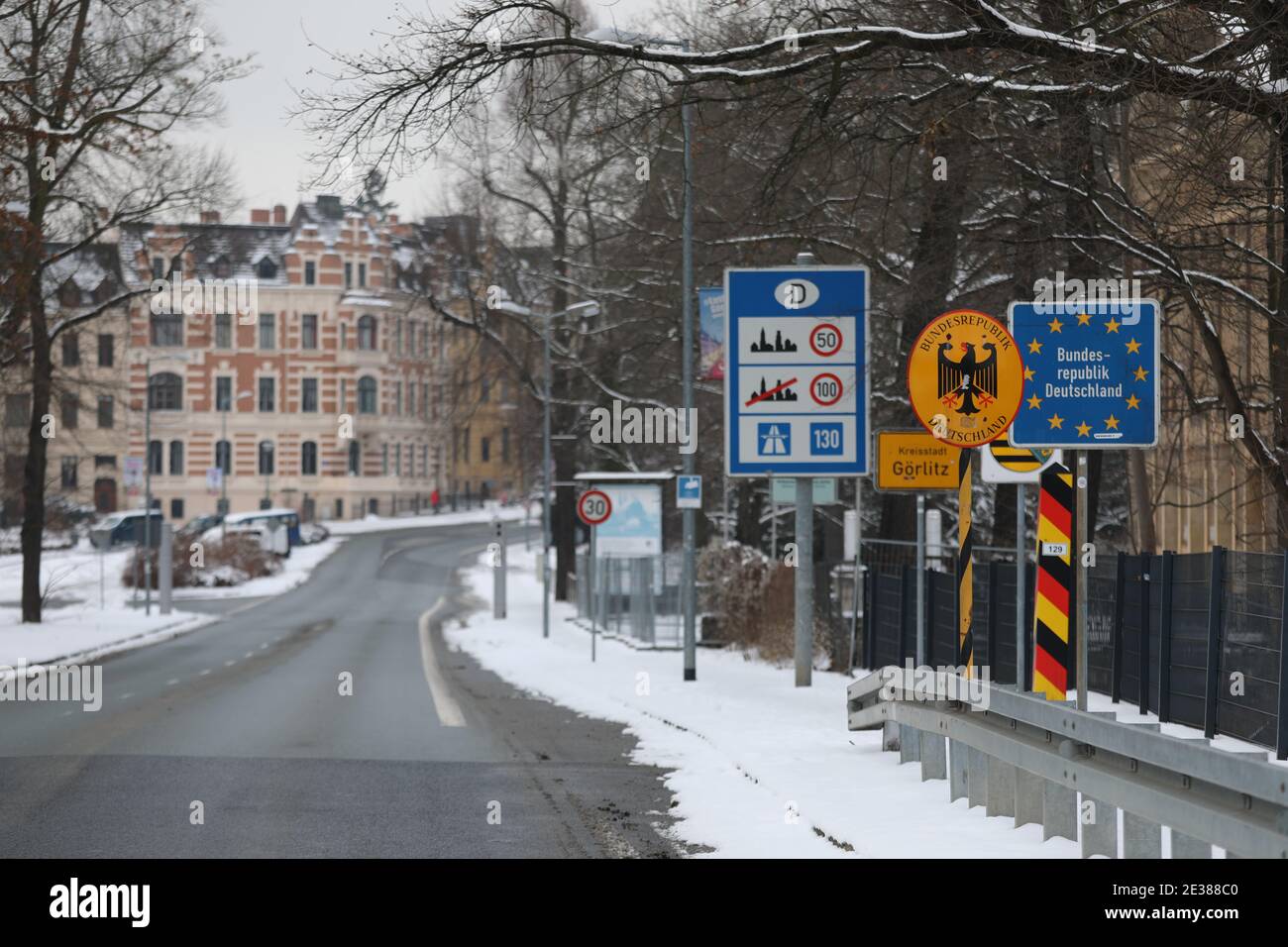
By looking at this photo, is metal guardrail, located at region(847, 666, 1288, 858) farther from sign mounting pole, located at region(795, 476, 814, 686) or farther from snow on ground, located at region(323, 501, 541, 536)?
snow on ground, located at region(323, 501, 541, 536)

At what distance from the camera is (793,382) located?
20.7 metres

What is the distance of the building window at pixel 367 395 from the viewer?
10119cm

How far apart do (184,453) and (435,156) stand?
289ft

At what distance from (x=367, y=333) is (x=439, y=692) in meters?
80.4

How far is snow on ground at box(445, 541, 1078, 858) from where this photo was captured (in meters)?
9.59

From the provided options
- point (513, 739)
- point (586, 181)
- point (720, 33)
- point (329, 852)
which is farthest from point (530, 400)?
point (329, 852)

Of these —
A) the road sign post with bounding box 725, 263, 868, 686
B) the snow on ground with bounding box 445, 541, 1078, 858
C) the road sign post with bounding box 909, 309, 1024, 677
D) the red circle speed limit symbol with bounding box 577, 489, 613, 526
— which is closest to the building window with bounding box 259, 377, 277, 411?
the red circle speed limit symbol with bounding box 577, 489, 613, 526

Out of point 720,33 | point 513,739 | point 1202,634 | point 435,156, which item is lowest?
point 513,739

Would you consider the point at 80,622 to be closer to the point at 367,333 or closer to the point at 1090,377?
the point at 1090,377

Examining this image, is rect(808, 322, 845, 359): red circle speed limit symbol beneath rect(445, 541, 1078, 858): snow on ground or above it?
above

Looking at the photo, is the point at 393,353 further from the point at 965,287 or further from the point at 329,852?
the point at 329,852

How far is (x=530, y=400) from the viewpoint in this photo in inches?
2121

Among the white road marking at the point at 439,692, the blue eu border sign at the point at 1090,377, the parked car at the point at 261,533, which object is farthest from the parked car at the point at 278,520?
the blue eu border sign at the point at 1090,377

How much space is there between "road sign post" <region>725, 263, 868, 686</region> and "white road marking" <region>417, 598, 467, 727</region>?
4.10m
